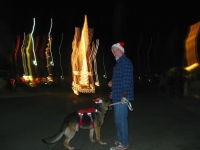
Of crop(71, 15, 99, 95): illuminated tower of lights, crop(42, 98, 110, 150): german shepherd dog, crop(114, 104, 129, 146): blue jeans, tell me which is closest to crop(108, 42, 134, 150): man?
crop(114, 104, 129, 146): blue jeans

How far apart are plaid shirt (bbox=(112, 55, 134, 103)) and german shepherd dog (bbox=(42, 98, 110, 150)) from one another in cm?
80

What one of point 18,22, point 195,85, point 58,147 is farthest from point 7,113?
point 18,22

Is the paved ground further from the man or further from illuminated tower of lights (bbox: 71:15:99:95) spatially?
illuminated tower of lights (bbox: 71:15:99:95)

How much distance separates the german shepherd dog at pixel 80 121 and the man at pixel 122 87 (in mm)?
701

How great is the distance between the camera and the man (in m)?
5.18

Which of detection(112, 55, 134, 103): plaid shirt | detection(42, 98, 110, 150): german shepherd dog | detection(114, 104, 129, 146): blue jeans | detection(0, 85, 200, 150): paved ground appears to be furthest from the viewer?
detection(0, 85, 200, 150): paved ground

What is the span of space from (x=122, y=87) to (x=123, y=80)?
0.14m

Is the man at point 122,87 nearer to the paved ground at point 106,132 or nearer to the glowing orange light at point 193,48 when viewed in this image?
the paved ground at point 106,132

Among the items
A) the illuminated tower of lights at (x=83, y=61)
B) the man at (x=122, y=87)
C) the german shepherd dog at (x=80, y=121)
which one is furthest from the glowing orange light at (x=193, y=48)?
the man at (x=122, y=87)

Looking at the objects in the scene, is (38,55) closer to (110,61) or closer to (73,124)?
(110,61)

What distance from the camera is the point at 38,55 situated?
35594 mm

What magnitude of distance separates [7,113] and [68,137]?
21.2 ft

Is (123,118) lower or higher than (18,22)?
lower

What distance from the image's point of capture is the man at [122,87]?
518cm
